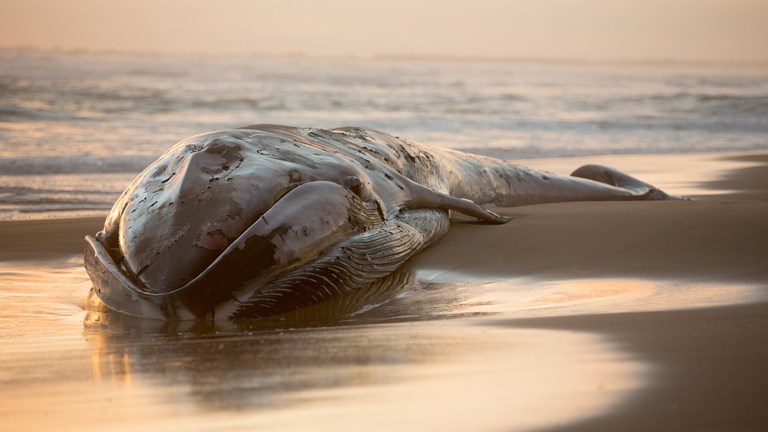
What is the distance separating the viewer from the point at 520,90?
102 ft

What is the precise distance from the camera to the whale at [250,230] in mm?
4008

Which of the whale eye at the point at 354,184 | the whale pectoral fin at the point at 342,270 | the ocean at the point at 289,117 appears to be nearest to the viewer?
the whale pectoral fin at the point at 342,270

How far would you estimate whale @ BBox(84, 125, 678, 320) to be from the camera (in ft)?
13.1

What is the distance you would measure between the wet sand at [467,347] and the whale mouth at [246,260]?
0.10 metres

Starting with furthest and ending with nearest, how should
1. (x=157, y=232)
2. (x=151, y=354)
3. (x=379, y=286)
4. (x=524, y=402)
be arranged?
1. (x=379, y=286)
2. (x=157, y=232)
3. (x=151, y=354)
4. (x=524, y=402)

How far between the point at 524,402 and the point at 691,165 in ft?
34.2

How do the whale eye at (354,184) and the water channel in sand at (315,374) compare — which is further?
the whale eye at (354,184)

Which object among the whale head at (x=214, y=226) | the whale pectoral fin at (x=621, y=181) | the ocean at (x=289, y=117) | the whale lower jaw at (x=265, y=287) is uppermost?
the whale head at (x=214, y=226)

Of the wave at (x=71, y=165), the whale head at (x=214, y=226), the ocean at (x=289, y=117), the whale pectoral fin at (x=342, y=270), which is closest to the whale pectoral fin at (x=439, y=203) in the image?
the whale pectoral fin at (x=342, y=270)

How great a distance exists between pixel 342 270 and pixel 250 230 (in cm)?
49

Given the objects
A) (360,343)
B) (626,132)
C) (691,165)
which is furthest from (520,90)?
→ (360,343)

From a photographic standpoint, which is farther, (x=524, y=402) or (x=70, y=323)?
(x=70, y=323)

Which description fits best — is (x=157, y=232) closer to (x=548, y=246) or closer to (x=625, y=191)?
(x=548, y=246)

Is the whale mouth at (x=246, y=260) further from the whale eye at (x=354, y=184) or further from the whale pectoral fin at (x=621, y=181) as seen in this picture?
the whale pectoral fin at (x=621, y=181)
